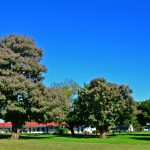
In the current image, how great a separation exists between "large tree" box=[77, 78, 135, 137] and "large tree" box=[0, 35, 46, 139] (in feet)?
45.6

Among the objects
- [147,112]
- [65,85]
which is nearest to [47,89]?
[65,85]

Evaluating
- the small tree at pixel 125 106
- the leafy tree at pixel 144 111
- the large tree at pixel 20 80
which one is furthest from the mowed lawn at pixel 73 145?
the leafy tree at pixel 144 111

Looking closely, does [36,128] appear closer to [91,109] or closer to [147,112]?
[147,112]

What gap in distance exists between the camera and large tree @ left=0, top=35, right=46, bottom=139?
62250mm

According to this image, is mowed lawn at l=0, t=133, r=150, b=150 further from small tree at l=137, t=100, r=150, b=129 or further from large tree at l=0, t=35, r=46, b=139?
small tree at l=137, t=100, r=150, b=129

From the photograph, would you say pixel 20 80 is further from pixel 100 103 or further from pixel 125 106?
pixel 125 106

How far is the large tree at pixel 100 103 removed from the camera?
76.9 meters

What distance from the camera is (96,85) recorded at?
80250 mm

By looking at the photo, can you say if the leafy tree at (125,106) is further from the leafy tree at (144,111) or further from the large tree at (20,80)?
the leafy tree at (144,111)

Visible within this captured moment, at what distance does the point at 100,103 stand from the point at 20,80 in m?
19.0

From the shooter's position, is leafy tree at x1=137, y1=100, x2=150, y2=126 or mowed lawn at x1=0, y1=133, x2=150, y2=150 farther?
leafy tree at x1=137, y1=100, x2=150, y2=126

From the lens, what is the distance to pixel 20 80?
63375 millimetres


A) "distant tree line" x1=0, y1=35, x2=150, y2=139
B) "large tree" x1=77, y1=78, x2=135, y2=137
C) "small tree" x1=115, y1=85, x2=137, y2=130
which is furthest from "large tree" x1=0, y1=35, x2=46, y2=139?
"small tree" x1=115, y1=85, x2=137, y2=130

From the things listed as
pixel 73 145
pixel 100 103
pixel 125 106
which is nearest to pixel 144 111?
pixel 125 106
